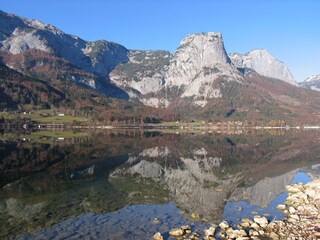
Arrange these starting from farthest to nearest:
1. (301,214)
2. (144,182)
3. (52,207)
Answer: (144,182) → (52,207) → (301,214)

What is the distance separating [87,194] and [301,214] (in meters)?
23.2

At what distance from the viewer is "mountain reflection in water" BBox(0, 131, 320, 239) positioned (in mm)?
28453

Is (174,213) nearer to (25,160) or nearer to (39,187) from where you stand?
(39,187)

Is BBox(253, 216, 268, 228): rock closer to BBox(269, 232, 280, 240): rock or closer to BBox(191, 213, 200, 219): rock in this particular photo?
BBox(269, 232, 280, 240): rock

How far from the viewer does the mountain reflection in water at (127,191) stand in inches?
1120

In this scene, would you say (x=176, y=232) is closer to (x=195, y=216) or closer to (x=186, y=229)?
(x=186, y=229)

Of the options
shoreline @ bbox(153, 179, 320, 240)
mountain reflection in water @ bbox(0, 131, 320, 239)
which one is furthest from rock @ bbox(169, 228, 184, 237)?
mountain reflection in water @ bbox(0, 131, 320, 239)

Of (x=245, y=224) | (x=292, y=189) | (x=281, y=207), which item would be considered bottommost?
(x=292, y=189)

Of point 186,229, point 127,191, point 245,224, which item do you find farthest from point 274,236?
point 127,191

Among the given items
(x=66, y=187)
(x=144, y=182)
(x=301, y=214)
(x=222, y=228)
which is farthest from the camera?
(x=144, y=182)

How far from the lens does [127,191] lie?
42250mm

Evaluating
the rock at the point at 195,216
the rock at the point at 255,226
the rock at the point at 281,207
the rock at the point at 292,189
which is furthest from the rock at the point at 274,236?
the rock at the point at 292,189

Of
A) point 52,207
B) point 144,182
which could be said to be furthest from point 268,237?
point 144,182

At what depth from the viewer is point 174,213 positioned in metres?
32.6
